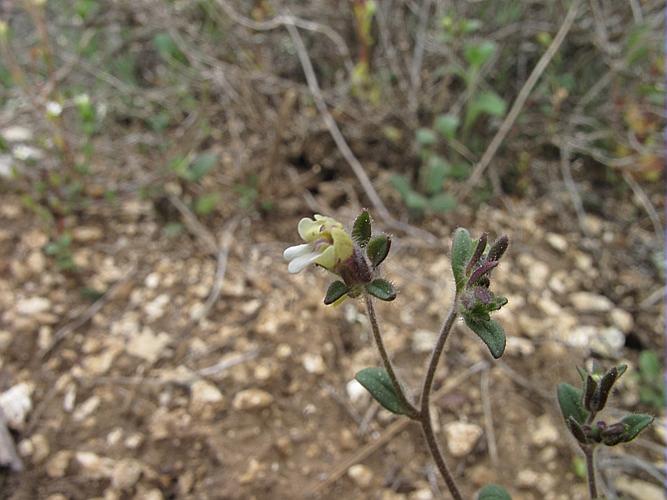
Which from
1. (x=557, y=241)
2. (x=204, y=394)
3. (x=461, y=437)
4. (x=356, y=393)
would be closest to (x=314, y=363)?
(x=356, y=393)

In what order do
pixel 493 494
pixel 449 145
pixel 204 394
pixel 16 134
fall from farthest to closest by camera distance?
pixel 16 134 < pixel 449 145 < pixel 204 394 < pixel 493 494

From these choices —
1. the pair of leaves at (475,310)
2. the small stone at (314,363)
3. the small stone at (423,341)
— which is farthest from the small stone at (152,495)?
the pair of leaves at (475,310)

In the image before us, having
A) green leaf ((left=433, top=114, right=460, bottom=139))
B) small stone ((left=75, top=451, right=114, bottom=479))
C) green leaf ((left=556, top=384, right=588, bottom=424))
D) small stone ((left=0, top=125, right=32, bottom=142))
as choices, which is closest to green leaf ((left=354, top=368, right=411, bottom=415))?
green leaf ((left=556, top=384, right=588, bottom=424))

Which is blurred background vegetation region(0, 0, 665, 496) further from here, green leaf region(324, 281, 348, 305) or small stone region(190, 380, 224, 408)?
green leaf region(324, 281, 348, 305)

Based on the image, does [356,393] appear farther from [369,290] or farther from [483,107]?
[483,107]

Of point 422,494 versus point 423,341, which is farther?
point 423,341

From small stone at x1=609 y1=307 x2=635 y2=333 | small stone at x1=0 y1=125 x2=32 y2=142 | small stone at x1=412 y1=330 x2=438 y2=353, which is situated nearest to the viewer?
small stone at x1=412 y1=330 x2=438 y2=353
